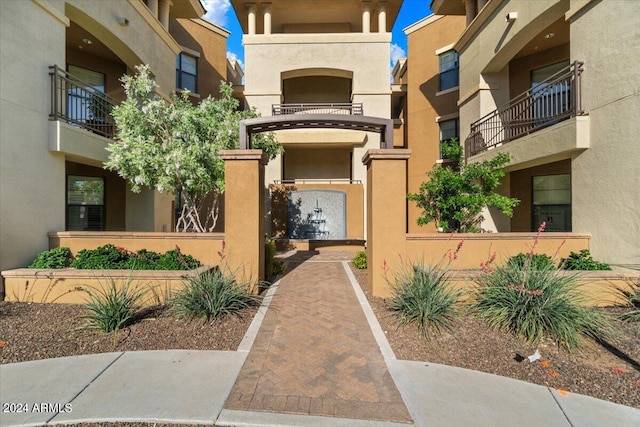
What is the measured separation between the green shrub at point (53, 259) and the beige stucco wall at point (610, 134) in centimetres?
1188

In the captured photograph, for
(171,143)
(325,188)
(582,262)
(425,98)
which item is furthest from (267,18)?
(582,262)

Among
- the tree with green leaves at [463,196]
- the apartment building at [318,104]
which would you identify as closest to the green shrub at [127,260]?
the tree with green leaves at [463,196]

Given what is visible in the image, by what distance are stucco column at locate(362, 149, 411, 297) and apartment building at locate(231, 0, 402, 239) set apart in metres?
8.55

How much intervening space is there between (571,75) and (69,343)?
11.5 m

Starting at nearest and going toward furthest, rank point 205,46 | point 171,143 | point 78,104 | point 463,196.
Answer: point 171,143
point 463,196
point 78,104
point 205,46

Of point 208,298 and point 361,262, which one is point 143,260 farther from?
point 361,262

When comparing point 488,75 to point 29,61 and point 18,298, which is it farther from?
point 18,298

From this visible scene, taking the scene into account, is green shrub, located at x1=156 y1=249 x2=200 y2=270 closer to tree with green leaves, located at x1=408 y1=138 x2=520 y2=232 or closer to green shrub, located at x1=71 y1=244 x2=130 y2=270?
green shrub, located at x1=71 y1=244 x2=130 y2=270

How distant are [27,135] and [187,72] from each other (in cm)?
1208

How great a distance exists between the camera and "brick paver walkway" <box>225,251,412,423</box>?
9.83 ft

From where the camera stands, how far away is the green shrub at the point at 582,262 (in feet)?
20.1

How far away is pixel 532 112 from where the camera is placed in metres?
9.78

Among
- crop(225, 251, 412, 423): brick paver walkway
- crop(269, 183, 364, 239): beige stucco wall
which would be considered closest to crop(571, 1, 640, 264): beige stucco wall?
crop(225, 251, 412, 423): brick paver walkway

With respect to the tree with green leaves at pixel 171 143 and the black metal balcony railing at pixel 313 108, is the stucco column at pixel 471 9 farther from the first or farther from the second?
the tree with green leaves at pixel 171 143
